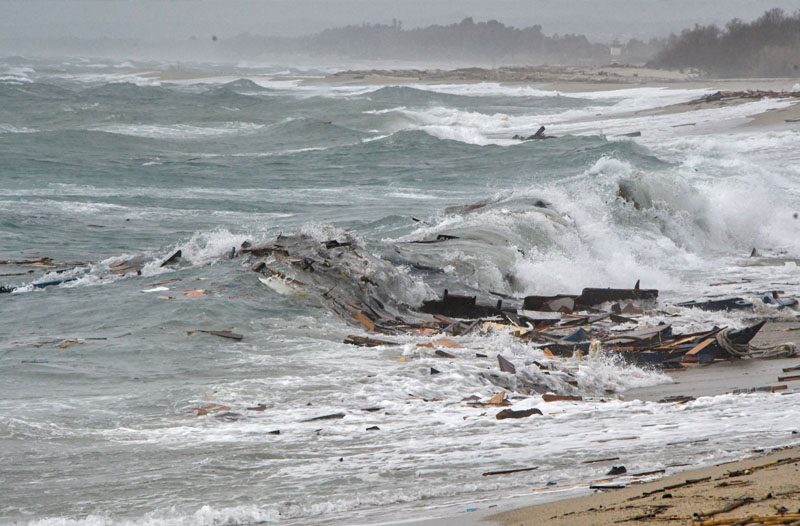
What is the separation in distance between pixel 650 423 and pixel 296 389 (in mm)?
3074

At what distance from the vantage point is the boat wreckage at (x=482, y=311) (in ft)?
37.2

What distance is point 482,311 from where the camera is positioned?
44.2 feet

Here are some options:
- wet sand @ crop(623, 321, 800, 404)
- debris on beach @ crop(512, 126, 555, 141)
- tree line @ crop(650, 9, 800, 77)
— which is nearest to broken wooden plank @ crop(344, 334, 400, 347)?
wet sand @ crop(623, 321, 800, 404)

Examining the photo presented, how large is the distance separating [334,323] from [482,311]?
6.67ft

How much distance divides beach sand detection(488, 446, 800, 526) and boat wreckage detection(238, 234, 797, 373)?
5016 mm

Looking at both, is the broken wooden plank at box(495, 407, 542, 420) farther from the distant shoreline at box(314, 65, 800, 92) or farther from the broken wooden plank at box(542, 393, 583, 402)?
the distant shoreline at box(314, 65, 800, 92)

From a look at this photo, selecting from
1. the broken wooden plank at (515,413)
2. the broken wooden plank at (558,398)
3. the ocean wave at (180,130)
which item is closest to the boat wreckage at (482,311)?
the broken wooden plank at (558,398)

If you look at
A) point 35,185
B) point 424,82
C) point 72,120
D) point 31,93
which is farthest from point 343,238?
point 424,82

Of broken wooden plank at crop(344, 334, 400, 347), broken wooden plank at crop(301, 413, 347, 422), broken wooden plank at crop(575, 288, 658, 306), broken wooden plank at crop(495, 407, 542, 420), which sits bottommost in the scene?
broken wooden plank at crop(575, 288, 658, 306)

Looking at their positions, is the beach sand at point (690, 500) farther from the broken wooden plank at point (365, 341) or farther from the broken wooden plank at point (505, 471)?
the broken wooden plank at point (365, 341)

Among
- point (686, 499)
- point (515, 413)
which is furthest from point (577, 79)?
point (686, 499)

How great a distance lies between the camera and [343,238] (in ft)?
49.0

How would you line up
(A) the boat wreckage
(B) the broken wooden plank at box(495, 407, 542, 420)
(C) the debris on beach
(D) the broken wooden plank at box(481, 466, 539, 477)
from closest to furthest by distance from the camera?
(D) the broken wooden plank at box(481, 466, 539, 477), (B) the broken wooden plank at box(495, 407, 542, 420), (A) the boat wreckage, (C) the debris on beach

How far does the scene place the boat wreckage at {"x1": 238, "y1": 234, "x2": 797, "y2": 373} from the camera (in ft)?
37.2
